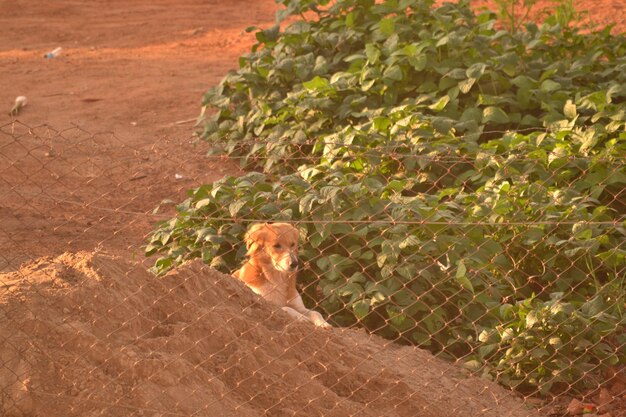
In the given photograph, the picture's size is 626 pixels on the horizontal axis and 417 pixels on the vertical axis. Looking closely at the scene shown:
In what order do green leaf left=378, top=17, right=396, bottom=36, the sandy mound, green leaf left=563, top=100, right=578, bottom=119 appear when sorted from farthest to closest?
green leaf left=378, top=17, right=396, bottom=36, green leaf left=563, top=100, right=578, bottom=119, the sandy mound

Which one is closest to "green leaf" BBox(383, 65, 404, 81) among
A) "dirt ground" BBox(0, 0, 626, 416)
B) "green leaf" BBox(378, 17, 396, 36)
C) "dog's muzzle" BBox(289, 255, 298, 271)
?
"green leaf" BBox(378, 17, 396, 36)

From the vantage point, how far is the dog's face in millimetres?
6648

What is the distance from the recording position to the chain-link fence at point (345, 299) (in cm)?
507

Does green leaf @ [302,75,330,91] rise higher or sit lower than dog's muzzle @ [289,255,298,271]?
higher

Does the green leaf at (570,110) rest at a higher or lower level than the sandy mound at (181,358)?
lower

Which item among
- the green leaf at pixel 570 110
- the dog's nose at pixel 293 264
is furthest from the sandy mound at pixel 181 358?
the green leaf at pixel 570 110

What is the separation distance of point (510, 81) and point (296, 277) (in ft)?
9.55

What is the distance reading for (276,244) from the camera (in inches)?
266

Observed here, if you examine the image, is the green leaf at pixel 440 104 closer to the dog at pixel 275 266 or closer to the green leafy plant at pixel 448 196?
the green leafy plant at pixel 448 196

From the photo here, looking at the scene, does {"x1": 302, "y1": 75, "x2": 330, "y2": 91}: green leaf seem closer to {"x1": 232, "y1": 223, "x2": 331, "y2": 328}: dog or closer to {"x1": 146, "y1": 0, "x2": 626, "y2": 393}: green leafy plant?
{"x1": 146, "y1": 0, "x2": 626, "y2": 393}: green leafy plant

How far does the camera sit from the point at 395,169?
7.87m

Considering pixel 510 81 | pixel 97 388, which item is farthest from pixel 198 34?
pixel 97 388

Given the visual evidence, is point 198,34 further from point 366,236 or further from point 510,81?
point 366,236

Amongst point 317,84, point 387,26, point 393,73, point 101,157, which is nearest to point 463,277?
point 393,73
